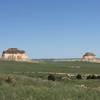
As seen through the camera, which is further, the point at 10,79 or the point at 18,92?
the point at 10,79

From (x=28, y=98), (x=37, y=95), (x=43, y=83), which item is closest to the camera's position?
(x=28, y=98)

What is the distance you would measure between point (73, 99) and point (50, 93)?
173 cm

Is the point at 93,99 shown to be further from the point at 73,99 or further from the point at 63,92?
the point at 63,92

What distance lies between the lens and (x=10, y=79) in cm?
2655

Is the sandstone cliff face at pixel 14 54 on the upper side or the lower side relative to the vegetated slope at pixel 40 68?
upper

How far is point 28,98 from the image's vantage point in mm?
16234

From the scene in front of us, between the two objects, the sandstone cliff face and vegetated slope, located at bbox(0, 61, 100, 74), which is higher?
the sandstone cliff face

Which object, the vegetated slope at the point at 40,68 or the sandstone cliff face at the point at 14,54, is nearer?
the vegetated slope at the point at 40,68

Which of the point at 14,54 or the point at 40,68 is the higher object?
the point at 14,54

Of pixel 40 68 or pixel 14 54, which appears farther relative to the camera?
pixel 14 54

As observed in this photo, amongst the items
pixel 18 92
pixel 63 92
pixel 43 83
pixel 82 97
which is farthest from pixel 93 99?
pixel 43 83

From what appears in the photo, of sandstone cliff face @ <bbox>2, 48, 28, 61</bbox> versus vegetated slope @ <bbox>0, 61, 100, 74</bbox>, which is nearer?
vegetated slope @ <bbox>0, 61, 100, 74</bbox>

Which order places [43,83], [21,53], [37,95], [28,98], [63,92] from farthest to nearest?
[21,53]
[43,83]
[63,92]
[37,95]
[28,98]

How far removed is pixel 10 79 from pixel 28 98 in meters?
10.5
